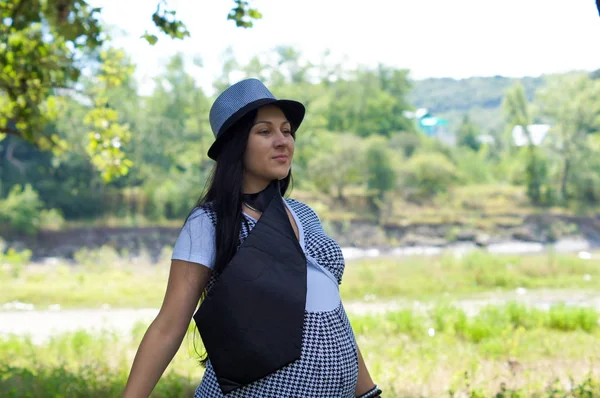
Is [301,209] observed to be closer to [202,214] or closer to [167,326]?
[202,214]

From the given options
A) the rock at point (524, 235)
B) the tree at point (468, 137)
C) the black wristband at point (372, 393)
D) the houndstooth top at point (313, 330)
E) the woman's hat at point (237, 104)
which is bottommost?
the rock at point (524, 235)

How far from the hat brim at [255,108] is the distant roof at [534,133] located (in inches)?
1869

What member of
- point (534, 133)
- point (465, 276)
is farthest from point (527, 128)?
point (465, 276)

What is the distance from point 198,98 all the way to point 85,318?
25498 mm

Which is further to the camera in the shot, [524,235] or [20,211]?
[524,235]

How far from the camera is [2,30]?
7.36 metres

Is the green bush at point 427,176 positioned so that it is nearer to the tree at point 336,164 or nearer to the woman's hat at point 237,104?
the tree at point 336,164

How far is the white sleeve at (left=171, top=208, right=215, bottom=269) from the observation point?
1883 millimetres

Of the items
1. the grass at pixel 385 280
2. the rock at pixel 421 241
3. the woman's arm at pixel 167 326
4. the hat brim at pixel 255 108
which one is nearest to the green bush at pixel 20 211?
the grass at pixel 385 280

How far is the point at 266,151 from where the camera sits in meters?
2.03

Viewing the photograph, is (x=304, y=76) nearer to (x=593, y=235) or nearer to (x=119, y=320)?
(x=593, y=235)

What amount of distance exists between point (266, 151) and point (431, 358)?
4551 mm

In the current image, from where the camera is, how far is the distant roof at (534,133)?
4828 cm

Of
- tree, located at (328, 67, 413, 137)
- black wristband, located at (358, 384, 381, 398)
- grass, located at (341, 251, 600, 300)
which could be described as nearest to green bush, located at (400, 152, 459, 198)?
tree, located at (328, 67, 413, 137)
